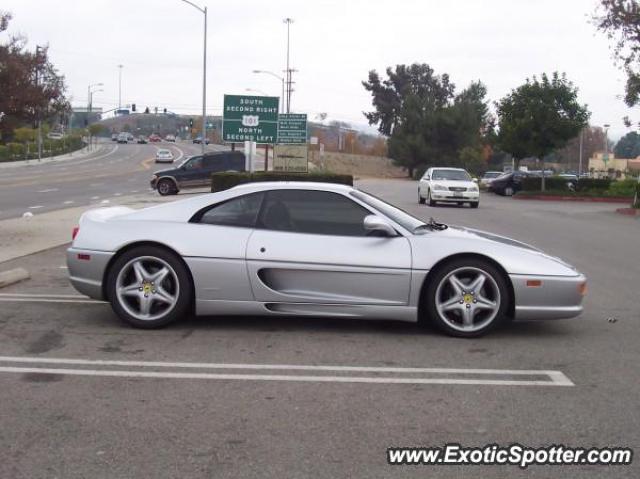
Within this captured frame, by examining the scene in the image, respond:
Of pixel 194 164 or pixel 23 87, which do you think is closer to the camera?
pixel 23 87

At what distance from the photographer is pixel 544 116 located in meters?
38.4

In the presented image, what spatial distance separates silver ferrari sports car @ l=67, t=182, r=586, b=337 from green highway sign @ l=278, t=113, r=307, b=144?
36115 millimetres

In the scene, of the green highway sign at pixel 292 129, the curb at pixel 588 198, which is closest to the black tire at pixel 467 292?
the curb at pixel 588 198

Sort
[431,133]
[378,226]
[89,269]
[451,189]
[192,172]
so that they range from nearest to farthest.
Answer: [378,226], [89,269], [451,189], [192,172], [431,133]

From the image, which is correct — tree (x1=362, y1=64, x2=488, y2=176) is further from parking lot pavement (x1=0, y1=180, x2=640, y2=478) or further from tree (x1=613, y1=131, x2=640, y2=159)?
tree (x1=613, y1=131, x2=640, y2=159)

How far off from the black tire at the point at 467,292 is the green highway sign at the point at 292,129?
36499 mm

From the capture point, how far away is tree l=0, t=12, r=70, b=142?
12.9 m

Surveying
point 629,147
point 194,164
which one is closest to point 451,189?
point 194,164

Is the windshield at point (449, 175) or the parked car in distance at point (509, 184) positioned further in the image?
the parked car in distance at point (509, 184)

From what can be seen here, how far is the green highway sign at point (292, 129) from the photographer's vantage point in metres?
42.7

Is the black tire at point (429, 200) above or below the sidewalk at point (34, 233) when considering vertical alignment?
above

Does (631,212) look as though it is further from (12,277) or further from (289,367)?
(289,367)

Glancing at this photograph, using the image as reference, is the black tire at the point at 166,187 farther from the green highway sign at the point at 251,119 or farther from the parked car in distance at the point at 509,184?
the parked car in distance at the point at 509,184

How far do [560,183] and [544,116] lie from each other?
5273 millimetres
